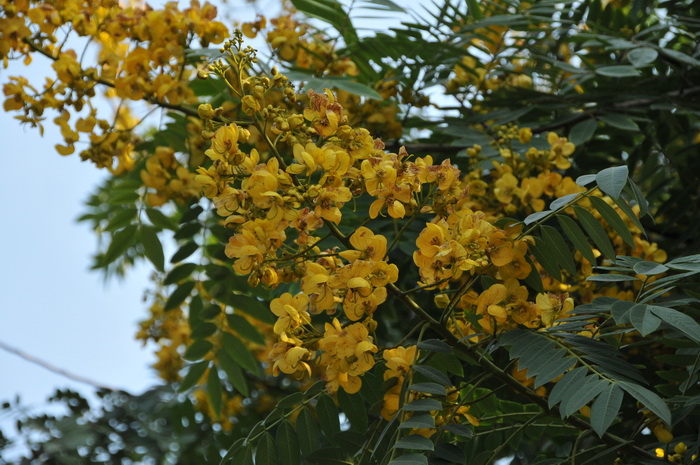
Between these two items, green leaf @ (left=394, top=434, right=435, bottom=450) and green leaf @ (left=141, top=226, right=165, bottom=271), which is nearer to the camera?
green leaf @ (left=394, top=434, right=435, bottom=450)

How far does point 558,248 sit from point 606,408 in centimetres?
37

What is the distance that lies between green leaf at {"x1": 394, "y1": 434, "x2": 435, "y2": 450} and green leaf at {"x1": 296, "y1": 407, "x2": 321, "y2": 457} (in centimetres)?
30

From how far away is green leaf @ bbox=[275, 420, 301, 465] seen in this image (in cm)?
158

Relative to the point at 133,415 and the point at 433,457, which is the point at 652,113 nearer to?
the point at 433,457

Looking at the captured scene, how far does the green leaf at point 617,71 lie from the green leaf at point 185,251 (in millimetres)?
1297

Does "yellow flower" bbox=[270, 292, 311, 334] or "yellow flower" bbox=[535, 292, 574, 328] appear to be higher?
"yellow flower" bbox=[270, 292, 311, 334]

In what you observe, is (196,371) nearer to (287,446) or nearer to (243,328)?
(243,328)

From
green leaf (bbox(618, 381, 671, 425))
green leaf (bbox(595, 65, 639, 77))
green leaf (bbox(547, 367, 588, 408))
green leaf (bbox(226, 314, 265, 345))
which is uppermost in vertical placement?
green leaf (bbox(595, 65, 639, 77))

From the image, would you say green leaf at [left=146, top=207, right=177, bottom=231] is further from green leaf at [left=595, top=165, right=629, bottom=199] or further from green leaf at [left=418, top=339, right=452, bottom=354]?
green leaf at [left=595, top=165, right=629, bottom=199]

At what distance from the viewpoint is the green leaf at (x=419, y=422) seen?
134 centimetres

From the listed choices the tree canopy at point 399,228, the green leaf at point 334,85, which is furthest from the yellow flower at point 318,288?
the green leaf at point 334,85

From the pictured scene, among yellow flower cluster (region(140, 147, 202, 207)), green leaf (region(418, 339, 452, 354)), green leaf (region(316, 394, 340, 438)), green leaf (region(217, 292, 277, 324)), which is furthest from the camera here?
yellow flower cluster (region(140, 147, 202, 207))

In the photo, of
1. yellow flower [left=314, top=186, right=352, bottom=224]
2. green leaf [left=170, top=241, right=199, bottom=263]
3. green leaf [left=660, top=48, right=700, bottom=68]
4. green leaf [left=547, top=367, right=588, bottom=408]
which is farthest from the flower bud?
green leaf [left=660, top=48, right=700, bottom=68]

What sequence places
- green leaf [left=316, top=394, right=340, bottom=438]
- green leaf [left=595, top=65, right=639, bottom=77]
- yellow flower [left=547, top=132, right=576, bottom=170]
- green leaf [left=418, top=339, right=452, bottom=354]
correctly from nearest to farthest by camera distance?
green leaf [left=418, top=339, right=452, bottom=354] → green leaf [left=316, top=394, right=340, bottom=438] → yellow flower [left=547, top=132, right=576, bottom=170] → green leaf [left=595, top=65, right=639, bottom=77]
